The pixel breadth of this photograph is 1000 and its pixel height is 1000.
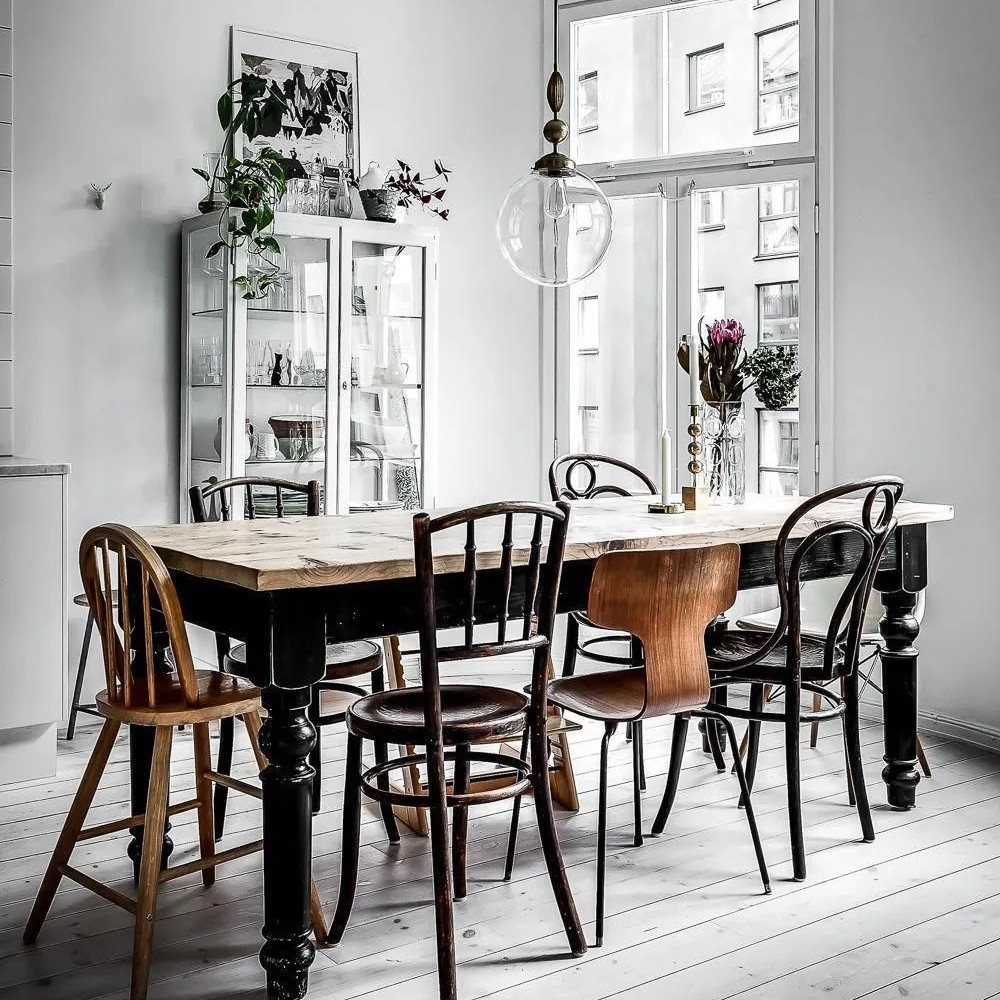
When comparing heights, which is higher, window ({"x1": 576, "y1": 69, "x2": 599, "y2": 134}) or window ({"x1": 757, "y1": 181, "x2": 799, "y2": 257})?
window ({"x1": 576, "y1": 69, "x2": 599, "y2": 134})

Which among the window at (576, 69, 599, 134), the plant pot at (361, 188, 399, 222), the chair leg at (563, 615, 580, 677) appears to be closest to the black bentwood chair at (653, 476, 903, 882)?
the chair leg at (563, 615, 580, 677)

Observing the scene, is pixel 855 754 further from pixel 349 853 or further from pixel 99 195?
pixel 99 195

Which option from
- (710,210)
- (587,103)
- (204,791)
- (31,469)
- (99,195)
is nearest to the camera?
(204,791)

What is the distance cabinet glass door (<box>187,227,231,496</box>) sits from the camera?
4.06 meters

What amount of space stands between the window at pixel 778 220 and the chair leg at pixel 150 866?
3.10 m

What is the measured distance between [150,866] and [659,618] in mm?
1130

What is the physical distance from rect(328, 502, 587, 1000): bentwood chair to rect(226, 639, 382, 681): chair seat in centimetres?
32

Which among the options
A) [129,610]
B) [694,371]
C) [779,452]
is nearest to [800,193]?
[779,452]

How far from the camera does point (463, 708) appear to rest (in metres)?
2.42

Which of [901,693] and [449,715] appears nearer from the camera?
[449,715]

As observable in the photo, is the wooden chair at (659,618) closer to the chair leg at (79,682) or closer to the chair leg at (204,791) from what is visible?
the chair leg at (204,791)

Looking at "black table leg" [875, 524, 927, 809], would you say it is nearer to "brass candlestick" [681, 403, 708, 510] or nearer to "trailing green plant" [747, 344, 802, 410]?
"brass candlestick" [681, 403, 708, 510]

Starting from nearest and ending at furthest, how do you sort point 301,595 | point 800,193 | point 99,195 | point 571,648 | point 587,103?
point 301,595 → point 571,648 → point 99,195 → point 800,193 → point 587,103

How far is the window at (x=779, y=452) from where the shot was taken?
14.5 ft
